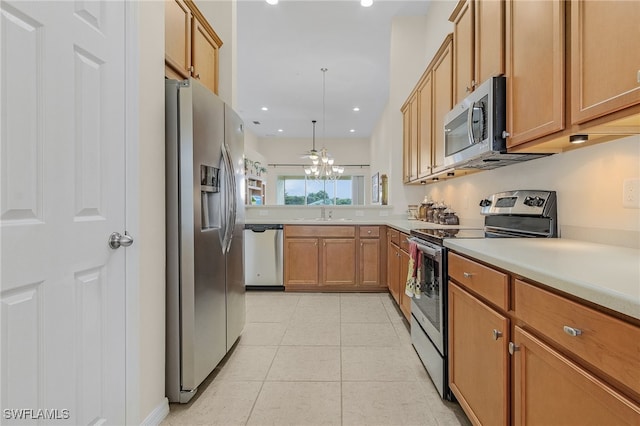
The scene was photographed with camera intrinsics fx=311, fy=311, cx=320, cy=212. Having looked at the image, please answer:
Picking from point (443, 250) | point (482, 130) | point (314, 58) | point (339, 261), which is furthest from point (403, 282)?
point (314, 58)

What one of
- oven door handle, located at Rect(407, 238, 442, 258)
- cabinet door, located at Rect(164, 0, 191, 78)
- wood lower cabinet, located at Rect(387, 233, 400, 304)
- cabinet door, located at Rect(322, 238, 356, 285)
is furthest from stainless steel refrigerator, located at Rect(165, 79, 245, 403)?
cabinet door, located at Rect(322, 238, 356, 285)

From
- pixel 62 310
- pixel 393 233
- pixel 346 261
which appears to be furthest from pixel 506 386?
pixel 346 261

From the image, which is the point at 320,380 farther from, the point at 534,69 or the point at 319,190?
the point at 319,190

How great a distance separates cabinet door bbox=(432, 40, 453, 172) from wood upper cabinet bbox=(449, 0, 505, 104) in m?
0.12

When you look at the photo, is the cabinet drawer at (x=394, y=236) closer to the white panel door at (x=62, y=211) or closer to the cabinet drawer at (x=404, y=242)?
the cabinet drawer at (x=404, y=242)

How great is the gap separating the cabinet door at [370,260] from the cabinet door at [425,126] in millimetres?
1056

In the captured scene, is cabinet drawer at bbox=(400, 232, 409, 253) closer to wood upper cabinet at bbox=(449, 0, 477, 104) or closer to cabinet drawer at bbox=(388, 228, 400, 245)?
cabinet drawer at bbox=(388, 228, 400, 245)

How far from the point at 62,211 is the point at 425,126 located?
10.0ft

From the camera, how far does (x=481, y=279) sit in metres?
1.34

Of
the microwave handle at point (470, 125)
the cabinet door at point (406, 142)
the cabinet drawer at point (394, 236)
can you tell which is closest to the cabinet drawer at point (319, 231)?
the cabinet drawer at point (394, 236)

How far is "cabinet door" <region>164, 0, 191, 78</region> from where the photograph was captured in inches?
81.0

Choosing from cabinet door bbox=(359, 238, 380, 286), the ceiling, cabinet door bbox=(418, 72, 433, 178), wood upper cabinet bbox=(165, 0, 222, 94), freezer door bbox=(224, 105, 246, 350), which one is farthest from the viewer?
cabinet door bbox=(359, 238, 380, 286)

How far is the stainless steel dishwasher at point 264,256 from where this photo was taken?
4.05 meters

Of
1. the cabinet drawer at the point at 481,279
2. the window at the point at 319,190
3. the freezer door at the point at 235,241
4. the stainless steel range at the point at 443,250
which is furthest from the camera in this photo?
the window at the point at 319,190
